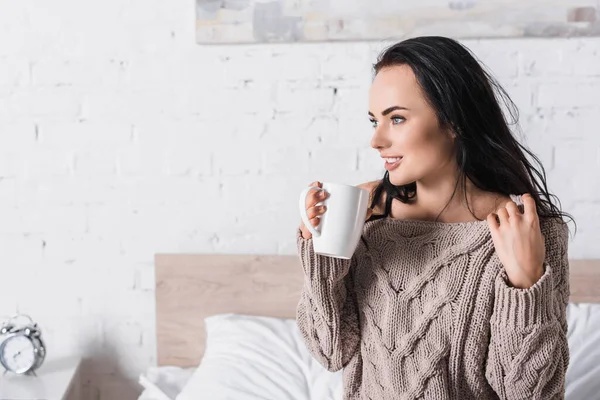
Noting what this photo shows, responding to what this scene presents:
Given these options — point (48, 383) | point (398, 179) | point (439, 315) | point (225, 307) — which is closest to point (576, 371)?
point (439, 315)

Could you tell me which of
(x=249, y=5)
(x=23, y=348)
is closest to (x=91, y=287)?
(x=23, y=348)

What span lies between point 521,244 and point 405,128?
21cm

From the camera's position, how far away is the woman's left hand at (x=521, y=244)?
88 cm

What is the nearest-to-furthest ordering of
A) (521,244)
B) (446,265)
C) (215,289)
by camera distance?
(521,244) → (446,265) → (215,289)

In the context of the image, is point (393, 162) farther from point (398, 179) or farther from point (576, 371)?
point (576, 371)

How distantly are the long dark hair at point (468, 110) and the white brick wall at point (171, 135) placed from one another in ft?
2.06

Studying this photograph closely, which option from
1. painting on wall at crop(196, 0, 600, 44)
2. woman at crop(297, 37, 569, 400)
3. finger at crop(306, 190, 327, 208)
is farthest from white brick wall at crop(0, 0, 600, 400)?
finger at crop(306, 190, 327, 208)

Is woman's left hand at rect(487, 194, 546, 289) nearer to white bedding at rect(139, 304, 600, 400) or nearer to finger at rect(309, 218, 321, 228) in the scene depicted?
finger at rect(309, 218, 321, 228)

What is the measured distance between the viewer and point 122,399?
1780 mm

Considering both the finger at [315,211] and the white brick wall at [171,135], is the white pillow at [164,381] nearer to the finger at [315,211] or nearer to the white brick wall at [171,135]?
the white brick wall at [171,135]

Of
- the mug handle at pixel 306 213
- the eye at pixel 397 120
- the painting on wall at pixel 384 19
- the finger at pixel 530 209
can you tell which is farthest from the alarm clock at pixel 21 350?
the finger at pixel 530 209

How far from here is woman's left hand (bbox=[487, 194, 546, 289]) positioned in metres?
0.88

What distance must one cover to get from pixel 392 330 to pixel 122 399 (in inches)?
40.5

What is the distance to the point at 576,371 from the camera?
4.47ft
